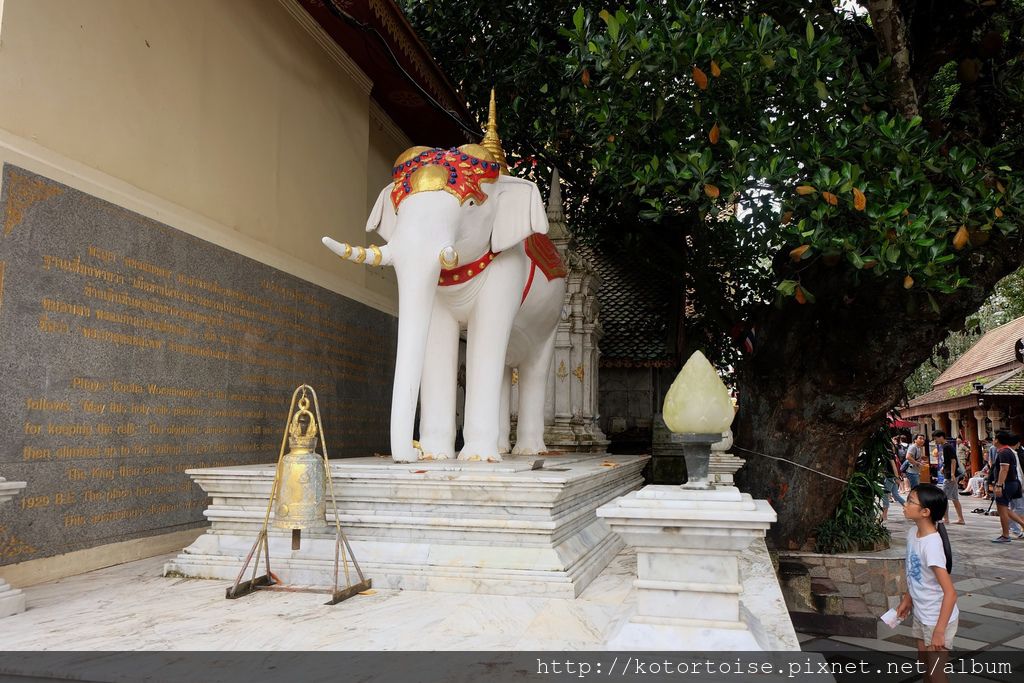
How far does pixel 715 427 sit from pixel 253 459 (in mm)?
3810

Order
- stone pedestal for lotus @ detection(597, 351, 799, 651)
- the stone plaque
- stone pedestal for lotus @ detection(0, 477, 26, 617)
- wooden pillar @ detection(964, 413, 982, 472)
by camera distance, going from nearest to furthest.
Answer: stone pedestal for lotus @ detection(597, 351, 799, 651) < stone pedestal for lotus @ detection(0, 477, 26, 617) < the stone plaque < wooden pillar @ detection(964, 413, 982, 472)

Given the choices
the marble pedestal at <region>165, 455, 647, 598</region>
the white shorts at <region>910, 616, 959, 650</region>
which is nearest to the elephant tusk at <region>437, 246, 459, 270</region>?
the marble pedestal at <region>165, 455, 647, 598</region>

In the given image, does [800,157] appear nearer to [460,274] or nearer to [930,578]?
[460,274]

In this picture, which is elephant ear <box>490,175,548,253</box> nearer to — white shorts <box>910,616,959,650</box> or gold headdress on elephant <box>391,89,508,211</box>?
gold headdress on elephant <box>391,89,508,211</box>

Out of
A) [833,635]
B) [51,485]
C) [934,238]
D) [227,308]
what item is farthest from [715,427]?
[833,635]

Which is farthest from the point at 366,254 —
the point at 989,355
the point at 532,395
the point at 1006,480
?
the point at 989,355

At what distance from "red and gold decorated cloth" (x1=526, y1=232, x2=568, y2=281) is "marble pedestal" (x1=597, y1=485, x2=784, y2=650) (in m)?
3.03

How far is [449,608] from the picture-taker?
3.21 meters

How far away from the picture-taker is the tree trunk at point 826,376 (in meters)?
6.07

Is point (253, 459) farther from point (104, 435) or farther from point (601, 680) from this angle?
point (601, 680)

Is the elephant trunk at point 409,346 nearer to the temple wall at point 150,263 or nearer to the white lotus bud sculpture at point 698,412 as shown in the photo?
the temple wall at point 150,263

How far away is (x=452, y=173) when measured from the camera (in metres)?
4.51

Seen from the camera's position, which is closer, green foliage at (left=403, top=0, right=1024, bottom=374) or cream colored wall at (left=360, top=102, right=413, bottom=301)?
green foliage at (left=403, top=0, right=1024, bottom=374)

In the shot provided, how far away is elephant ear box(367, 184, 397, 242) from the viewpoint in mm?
4883
